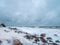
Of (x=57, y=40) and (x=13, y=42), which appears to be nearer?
(x=13, y=42)

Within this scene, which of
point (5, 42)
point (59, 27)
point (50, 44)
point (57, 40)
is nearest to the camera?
point (5, 42)

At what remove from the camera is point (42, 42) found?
6.96 m

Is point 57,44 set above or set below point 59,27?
below

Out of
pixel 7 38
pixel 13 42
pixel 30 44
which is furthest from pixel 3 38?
pixel 30 44

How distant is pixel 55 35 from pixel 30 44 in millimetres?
2466

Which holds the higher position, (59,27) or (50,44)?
(59,27)

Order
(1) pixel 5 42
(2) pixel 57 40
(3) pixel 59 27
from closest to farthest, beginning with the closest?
(1) pixel 5 42 → (2) pixel 57 40 → (3) pixel 59 27

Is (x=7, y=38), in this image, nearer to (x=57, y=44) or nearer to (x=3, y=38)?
(x=3, y=38)

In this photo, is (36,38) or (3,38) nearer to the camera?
(3,38)

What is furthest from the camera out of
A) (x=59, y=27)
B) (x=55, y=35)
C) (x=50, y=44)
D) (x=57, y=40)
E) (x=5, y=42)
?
(x=59, y=27)

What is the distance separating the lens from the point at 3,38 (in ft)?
21.0

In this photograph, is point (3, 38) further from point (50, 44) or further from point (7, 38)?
point (50, 44)

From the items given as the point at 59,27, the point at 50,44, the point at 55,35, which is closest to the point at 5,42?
the point at 50,44

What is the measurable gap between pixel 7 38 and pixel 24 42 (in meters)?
0.78
